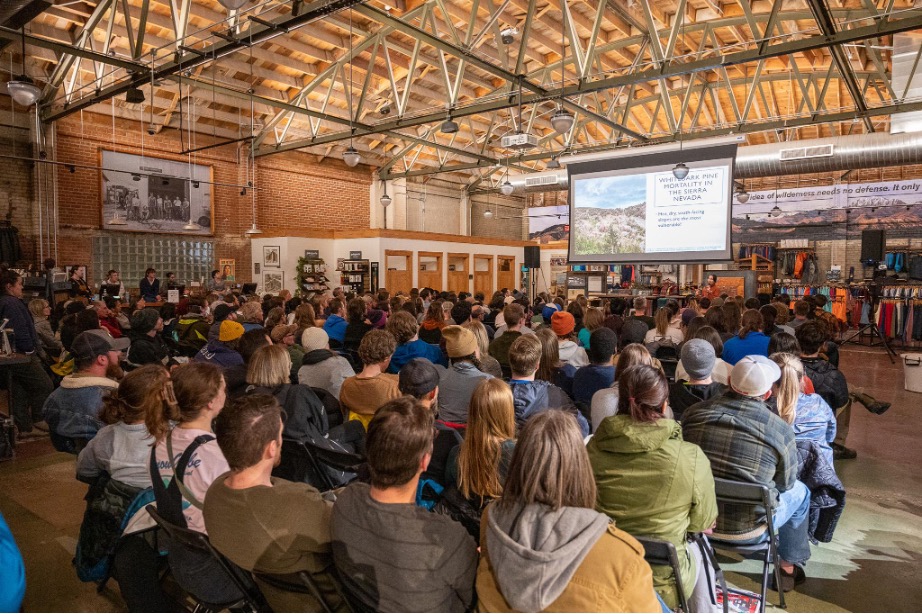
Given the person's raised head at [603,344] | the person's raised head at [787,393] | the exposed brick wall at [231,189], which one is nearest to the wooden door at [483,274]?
the exposed brick wall at [231,189]

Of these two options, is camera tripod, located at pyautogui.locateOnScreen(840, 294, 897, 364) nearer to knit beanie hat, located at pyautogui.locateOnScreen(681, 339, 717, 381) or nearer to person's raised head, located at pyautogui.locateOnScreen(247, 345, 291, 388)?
knit beanie hat, located at pyautogui.locateOnScreen(681, 339, 717, 381)

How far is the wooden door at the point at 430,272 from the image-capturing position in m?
16.9

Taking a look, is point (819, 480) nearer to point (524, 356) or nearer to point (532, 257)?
point (524, 356)

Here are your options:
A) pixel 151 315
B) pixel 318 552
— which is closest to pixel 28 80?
pixel 151 315

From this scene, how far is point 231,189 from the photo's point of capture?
14.8 meters

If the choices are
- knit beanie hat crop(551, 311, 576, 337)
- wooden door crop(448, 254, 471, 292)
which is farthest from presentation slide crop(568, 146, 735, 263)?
wooden door crop(448, 254, 471, 292)

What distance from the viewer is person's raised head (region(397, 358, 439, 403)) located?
280 cm

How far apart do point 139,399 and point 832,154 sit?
1301cm

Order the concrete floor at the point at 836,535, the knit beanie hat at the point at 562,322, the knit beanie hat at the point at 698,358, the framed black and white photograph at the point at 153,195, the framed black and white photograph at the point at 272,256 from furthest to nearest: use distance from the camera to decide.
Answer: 1. the framed black and white photograph at the point at 272,256
2. the framed black and white photograph at the point at 153,195
3. the knit beanie hat at the point at 562,322
4. the knit beanie hat at the point at 698,358
5. the concrete floor at the point at 836,535

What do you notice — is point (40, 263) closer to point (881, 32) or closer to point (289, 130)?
point (289, 130)

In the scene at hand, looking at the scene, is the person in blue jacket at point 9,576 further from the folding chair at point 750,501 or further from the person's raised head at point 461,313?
the person's raised head at point 461,313

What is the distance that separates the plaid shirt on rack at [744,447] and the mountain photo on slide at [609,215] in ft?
20.6

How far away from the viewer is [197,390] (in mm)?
2242

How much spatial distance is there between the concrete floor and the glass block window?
8.77 meters
